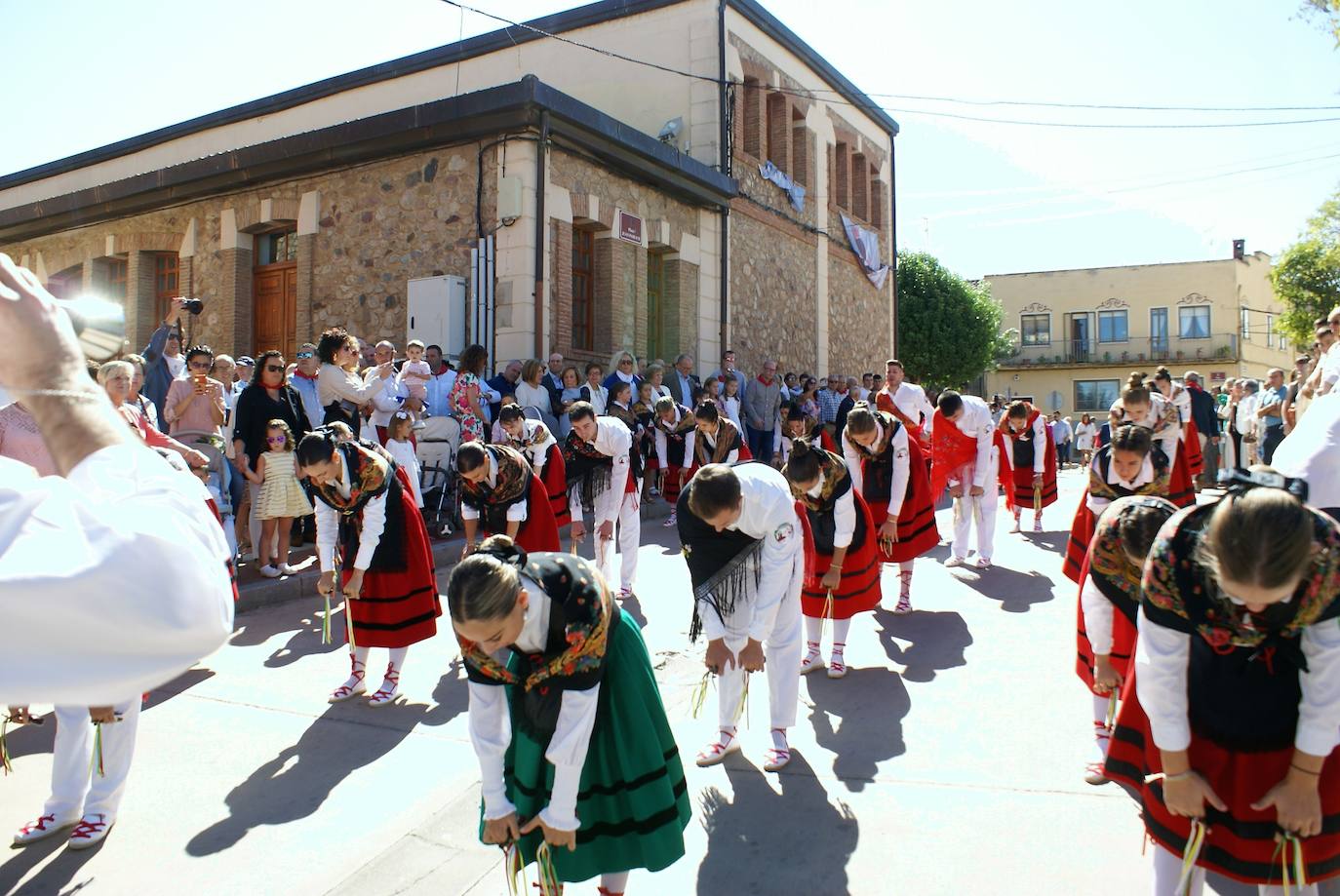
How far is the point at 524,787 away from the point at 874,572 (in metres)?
3.53

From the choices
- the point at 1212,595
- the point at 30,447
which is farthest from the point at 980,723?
the point at 30,447

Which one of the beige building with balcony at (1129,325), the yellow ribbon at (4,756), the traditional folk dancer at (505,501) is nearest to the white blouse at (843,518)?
the traditional folk dancer at (505,501)

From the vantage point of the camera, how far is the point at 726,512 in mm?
4027

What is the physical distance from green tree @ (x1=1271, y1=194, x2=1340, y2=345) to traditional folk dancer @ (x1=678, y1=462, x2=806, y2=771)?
27.6 m

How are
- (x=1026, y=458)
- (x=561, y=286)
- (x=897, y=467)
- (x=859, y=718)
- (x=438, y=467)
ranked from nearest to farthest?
(x=859, y=718), (x=897, y=467), (x=438, y=467), (x=1026, y=458), (x=561, y=286)

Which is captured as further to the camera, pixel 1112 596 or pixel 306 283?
pixel 306 283

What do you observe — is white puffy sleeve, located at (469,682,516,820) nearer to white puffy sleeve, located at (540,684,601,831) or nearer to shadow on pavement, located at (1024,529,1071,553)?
white puffy sleeve, located at (540,684,601,831)

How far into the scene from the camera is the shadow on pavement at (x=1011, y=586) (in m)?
7.27

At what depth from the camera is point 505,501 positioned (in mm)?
6148

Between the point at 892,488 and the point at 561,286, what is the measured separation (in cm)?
729

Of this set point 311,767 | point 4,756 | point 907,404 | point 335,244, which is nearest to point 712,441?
point 907,404

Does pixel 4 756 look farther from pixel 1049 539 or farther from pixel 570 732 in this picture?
pixel 1049 539

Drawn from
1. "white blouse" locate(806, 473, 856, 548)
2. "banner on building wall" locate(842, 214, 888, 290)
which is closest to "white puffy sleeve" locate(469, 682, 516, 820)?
"white blouse" locate(806, 473, 856, 548)

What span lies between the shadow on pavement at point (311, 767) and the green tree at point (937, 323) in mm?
28186
